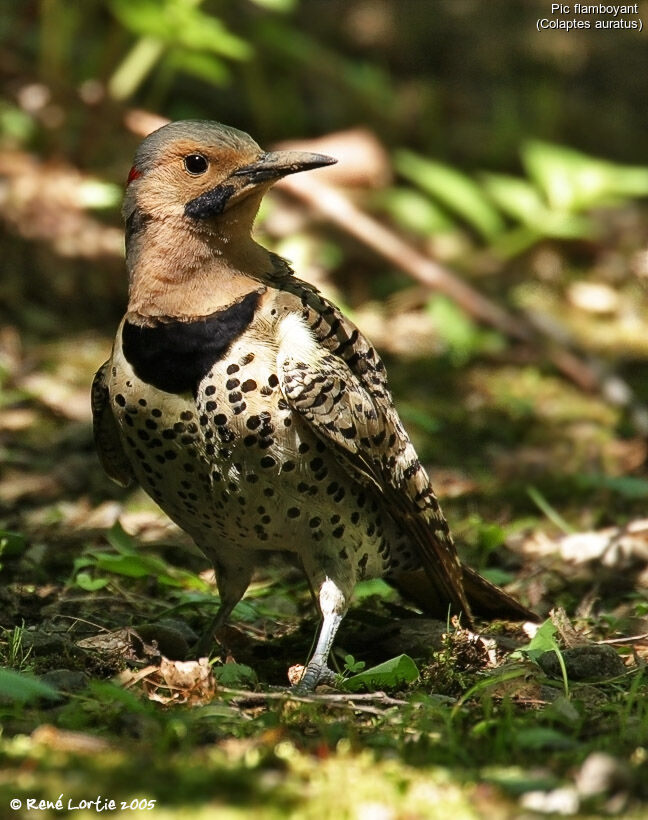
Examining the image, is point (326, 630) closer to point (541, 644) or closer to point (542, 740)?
point (541, 644)

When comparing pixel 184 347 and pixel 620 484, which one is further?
pixel 620 484

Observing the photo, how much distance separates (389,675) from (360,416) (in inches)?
38.9

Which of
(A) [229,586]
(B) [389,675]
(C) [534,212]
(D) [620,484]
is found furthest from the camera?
(C) [534,212]

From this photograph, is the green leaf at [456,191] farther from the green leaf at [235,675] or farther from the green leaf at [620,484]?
the green leaf at [235,675]

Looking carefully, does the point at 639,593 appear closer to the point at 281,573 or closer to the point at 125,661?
the point at 281,573

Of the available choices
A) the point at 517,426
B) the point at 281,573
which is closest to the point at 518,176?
the point at 517,426

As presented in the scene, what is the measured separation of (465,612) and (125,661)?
147 cm

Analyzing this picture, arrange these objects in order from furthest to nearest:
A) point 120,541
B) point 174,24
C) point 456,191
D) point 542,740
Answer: point 456,191, point 174,24, point 120,541, point 542,740

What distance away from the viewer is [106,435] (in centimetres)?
512

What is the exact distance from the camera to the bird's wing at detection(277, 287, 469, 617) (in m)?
4.50

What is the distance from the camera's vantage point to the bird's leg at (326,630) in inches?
177

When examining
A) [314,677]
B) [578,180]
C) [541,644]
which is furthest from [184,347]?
[578,180]

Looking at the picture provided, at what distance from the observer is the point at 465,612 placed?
517cm

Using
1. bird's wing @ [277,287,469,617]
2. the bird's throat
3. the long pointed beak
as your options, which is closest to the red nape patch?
the bird's throat
